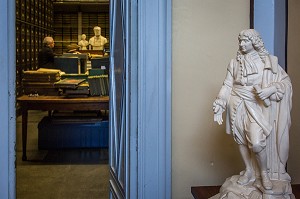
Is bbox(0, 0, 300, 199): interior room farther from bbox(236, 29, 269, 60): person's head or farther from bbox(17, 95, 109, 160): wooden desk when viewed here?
bbox(17, 95, 109, 160): wooden desk

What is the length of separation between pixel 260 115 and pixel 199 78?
757 millimetres

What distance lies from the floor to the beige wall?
2147 mm

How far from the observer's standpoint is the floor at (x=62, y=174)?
471cm

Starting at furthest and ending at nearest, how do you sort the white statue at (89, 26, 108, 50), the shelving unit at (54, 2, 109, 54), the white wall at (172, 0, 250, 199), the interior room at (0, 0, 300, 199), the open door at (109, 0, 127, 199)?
the shelving unit at (54, 2, 109, 54)
the white statue at (89, 26, 108, 50)
the open door at (109, 0, 127, 199)
the white wall at (172, 0, 250, 199)
the interior room at (0, 0, 300, 199)

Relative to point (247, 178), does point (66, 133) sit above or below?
below

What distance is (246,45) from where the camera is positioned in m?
2.15

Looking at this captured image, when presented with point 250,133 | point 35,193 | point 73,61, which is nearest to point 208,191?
point 250,133

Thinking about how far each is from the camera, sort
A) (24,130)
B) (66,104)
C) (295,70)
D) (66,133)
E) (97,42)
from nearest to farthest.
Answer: (295,70) → (66,104) → (24,130) → (66,133) → (97,42)

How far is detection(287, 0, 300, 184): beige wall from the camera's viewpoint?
118 inches

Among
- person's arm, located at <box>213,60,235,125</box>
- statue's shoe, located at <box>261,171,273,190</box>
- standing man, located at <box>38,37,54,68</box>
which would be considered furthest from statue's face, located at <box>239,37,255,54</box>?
standing man, located at <box>38,37,54,68</box>

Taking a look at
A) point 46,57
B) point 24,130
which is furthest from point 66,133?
point 46,57

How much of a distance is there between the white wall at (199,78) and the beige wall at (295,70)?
362 millimetres

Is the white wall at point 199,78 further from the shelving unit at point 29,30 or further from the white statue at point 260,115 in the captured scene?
the shelving unit at point 29,30

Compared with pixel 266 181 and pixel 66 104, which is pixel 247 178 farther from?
pixel 66 104
